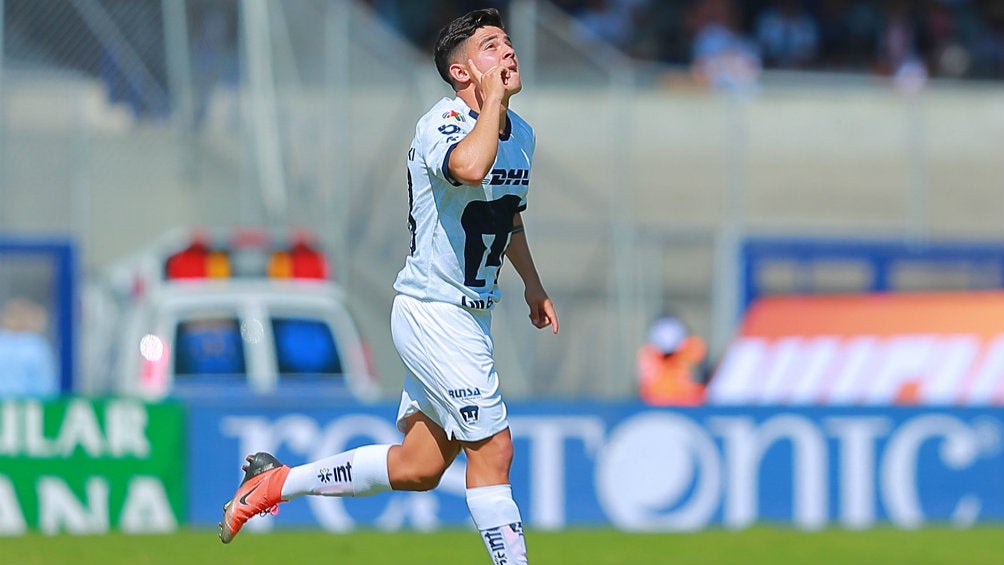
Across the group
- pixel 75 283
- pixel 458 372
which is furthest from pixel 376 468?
pixel 75 283

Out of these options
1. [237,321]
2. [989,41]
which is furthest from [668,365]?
[989,41]

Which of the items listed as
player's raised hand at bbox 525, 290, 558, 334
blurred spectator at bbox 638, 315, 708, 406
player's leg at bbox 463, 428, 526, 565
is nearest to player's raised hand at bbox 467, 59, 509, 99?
player's raised hand at bbox 525, 290, 558, 334

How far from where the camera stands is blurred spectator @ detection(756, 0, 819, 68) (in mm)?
22281

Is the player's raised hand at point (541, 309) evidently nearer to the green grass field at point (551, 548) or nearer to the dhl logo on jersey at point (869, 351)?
the green grass field at point (551, 548)

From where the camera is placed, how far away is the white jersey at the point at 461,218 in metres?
6.60

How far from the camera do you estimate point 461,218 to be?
6.66m

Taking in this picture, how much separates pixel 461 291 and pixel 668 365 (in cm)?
1032

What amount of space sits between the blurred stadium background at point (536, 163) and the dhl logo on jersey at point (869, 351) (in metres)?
0.48

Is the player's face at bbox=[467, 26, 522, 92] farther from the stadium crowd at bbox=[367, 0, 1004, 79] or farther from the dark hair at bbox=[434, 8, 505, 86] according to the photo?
the stadium crowd at bbox=[367, 0, 1004, 79]

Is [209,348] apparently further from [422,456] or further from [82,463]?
[422,456]

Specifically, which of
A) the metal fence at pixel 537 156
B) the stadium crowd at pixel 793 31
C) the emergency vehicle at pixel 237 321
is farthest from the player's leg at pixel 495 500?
the stadium crowd at pixel 793 31

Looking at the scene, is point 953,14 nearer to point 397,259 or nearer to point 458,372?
point 397,259

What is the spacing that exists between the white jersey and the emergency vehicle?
346 inches

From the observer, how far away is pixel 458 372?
6.57m
